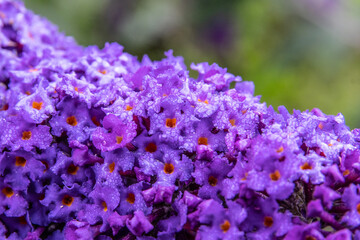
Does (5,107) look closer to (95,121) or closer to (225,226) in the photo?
(95,121)

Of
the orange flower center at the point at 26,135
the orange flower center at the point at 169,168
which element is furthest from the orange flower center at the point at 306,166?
the orange flower center at the point at 26,135

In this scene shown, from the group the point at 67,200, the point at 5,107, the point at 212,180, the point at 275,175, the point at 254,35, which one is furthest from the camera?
the point at 254,35

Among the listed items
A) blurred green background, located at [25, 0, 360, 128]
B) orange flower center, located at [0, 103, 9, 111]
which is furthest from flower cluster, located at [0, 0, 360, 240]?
blurred green background, located at [25, 0, 360, 128]

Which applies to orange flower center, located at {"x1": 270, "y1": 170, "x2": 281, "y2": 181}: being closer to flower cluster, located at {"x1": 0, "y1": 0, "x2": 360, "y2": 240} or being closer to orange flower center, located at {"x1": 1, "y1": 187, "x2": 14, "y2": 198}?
flower cluster, located at {"x1": 0, "y1": 0, "x2": 360, "y2": 240}

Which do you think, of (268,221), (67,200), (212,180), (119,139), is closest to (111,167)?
(119,139)

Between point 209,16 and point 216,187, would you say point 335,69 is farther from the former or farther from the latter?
point 216,187
